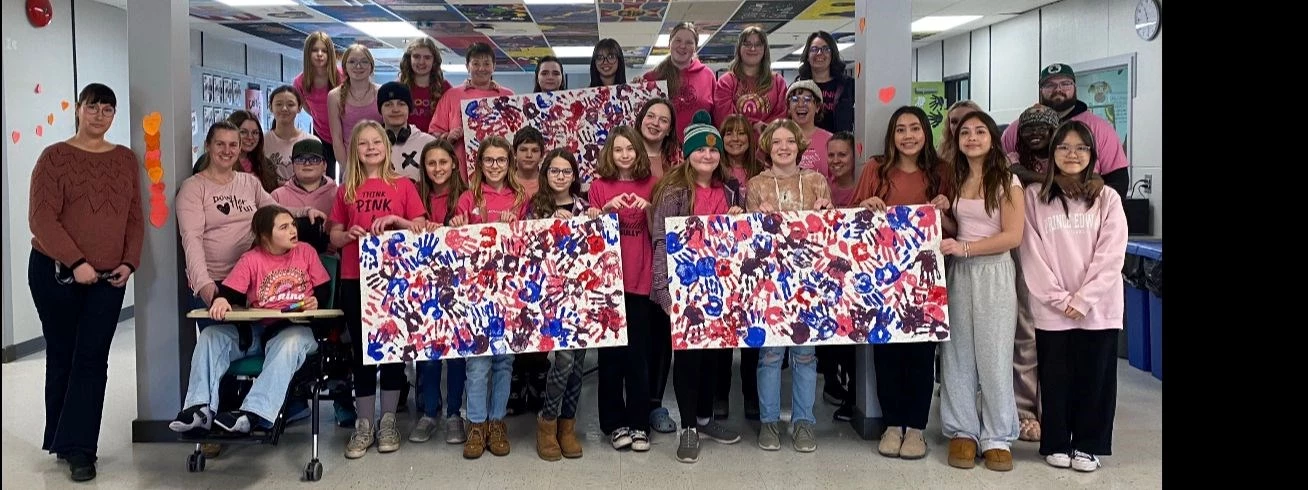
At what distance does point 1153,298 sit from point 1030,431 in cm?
196

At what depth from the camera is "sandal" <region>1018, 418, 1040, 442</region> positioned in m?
4.27

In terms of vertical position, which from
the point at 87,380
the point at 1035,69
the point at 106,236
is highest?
the point at 1035,69

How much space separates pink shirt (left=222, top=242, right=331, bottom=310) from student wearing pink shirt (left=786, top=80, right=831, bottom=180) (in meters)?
2.18

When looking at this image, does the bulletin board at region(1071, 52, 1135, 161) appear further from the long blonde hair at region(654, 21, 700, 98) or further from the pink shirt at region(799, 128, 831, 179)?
the long blonde hair at region(654, 21, 700, 98)

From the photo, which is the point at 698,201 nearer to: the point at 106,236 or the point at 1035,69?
the point at 106,236

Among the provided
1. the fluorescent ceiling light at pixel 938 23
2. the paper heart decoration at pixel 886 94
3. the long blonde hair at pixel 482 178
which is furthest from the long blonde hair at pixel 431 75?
the fluorescent ceiling light at pixel 938 23

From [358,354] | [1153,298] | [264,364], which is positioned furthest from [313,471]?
[1153,298]

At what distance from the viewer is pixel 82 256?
377 cm

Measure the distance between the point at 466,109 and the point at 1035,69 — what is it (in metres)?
7.40

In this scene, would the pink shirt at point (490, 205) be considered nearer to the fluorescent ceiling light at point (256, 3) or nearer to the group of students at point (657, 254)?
the group of students at point (657, 254)

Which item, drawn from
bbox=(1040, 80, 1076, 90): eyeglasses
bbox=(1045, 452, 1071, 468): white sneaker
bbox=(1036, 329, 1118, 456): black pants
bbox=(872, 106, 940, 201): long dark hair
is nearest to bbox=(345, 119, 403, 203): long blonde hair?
bbox=(872, 106, 940, 201): long dark hair

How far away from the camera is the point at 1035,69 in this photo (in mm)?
10383

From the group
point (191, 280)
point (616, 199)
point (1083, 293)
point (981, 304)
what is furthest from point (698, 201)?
point (191, 280)
